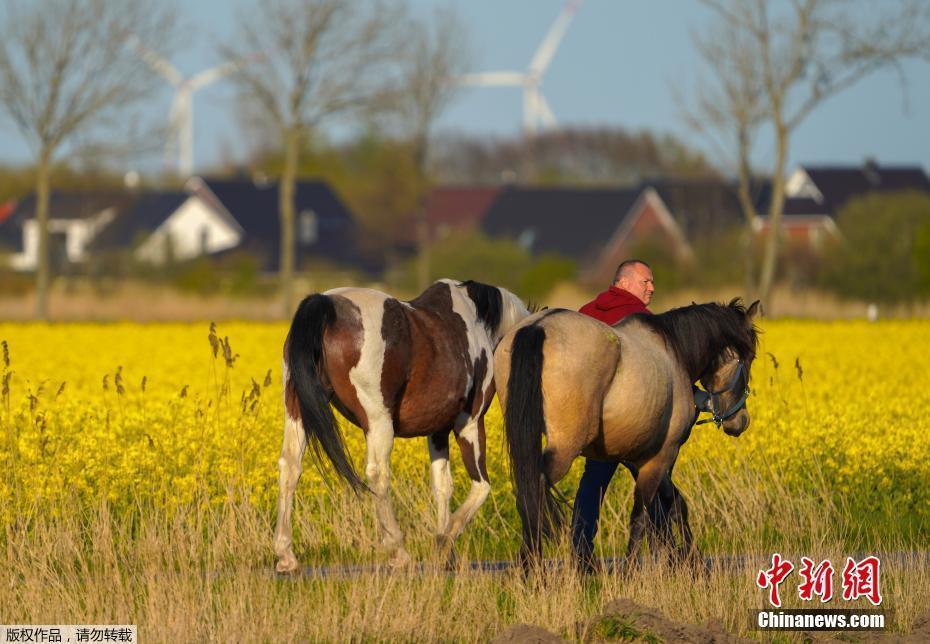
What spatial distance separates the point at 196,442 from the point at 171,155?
101ft

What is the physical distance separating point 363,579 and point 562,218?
81823mm

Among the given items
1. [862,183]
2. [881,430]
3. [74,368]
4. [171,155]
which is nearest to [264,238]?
[862,183]

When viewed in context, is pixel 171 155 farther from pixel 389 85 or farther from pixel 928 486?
pixel 928 486

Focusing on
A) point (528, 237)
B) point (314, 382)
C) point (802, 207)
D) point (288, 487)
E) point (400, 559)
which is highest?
point (802, 207)

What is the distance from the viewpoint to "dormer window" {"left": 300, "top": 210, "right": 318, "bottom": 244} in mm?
95125

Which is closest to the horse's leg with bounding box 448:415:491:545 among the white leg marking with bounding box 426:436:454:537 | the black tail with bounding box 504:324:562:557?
the white leg marking with bounding box 426:436:454:537

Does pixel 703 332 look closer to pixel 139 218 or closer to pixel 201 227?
pixel 139 218

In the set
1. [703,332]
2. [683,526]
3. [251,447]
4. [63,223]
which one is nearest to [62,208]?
[63,223]

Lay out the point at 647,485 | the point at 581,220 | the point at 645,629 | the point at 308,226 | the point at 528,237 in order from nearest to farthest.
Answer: the point at 645,629
the point at 647,485
the point at 581,220
the point at 528,237
the point at 308,226

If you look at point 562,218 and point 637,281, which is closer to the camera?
point 637,281

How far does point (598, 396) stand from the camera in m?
10.1

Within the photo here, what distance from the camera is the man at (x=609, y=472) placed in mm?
10820

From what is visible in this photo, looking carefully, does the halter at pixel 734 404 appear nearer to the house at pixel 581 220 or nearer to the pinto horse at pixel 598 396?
the pinto horse at pixel 598 396

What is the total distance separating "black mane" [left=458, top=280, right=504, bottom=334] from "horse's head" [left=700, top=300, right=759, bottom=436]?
1.50 meters
